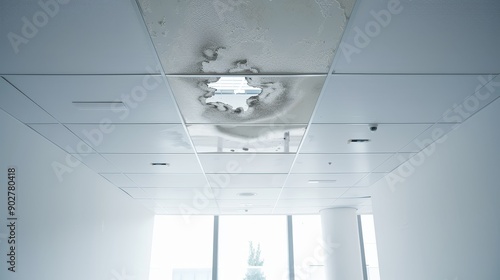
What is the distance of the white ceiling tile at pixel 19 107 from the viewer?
6.73 feet

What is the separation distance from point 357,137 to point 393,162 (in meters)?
0.94

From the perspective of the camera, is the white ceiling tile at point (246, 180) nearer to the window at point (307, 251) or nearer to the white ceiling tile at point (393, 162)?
the white ceiling tile at point (393, 162)

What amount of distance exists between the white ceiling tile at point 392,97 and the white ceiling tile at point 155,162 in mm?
1473

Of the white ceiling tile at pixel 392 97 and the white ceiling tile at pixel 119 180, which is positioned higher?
the white ceiling tile at pixel 392 97

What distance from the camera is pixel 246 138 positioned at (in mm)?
2883

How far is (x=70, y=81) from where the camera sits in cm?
196

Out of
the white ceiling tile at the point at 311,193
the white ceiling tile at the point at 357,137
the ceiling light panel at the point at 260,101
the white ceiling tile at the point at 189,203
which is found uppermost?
the ceiling light panel at the point at 260,101

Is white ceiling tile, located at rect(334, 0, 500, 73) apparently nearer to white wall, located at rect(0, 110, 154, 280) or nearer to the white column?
white wall, located at rect(0, 110, 154, 280)

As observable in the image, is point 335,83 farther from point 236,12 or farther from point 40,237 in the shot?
point 40,237

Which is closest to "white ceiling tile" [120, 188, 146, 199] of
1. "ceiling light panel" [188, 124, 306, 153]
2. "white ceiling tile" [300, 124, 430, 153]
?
"ceiling light panel" [188, 124, 306, 153]

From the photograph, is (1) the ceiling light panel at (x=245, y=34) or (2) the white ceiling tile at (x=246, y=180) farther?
(2) the white ceiling tile at (x=246, y=180)

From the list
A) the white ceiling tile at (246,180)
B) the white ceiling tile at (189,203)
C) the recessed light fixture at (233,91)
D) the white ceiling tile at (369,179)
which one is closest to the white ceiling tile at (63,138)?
the recessed light fixture at (233,91)

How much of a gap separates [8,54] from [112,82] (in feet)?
1.64

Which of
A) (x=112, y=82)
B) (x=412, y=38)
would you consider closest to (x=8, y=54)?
(x=112, y=82)
